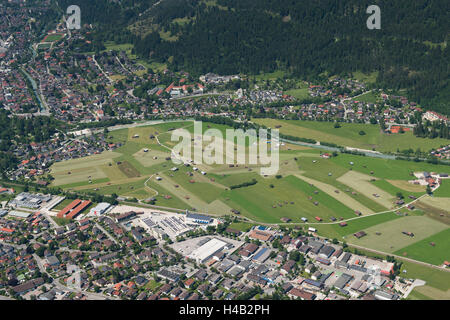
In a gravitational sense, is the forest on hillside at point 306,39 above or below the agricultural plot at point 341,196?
above

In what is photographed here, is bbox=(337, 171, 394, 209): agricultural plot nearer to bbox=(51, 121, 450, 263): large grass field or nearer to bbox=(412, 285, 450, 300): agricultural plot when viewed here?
bbox=(51, 121, 450, 263): large grass field

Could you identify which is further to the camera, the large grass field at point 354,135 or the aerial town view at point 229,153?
the large grass field at point 354,135

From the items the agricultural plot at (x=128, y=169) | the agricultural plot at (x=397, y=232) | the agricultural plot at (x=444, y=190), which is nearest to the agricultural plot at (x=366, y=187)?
the agricultural plot at (x=397, y=232)

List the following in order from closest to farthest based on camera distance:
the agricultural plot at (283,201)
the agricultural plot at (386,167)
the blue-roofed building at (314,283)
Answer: the blue-roofed building at (314,283) < the agricultural plot at (283,201) < the agricultural plot at (386,167)

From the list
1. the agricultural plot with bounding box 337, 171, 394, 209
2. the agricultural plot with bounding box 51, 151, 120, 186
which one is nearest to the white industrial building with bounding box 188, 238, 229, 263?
the agricultural plot with bounding box 337, 171, 394, 209

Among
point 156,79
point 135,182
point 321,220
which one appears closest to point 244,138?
point 135,182

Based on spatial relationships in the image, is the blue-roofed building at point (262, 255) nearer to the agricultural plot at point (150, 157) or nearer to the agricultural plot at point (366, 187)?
the agricultural plot at point (366, 187)

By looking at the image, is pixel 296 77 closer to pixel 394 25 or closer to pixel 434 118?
pixel 394 25
